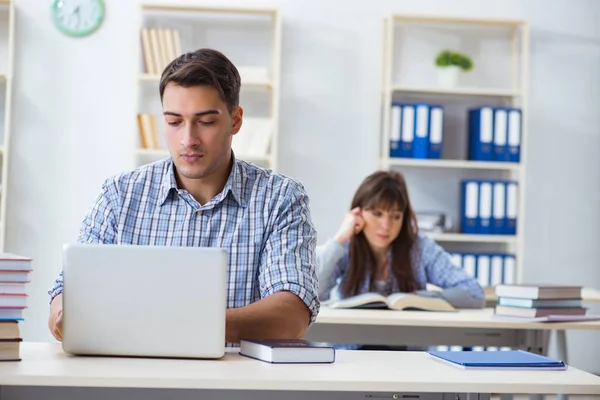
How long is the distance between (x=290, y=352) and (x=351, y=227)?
2.02 m

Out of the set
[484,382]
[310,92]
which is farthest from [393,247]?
[484,382]

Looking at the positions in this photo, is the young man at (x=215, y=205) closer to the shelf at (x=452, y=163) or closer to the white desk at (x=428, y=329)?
the white desk at (x=428, y=329)

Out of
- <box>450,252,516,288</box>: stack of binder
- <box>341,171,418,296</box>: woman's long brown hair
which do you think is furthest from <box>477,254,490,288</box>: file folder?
<box>341,171,418,296</box>: woman's long brown hair

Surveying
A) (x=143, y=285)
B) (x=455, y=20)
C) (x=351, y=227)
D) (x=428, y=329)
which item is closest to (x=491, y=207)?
(x=455, y=20)

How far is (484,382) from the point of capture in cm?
153

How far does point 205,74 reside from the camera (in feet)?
Answer: 6.38

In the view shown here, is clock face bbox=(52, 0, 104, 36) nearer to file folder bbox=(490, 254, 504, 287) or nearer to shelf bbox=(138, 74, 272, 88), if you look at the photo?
shelf bbox=(138, 74, 272, 88)

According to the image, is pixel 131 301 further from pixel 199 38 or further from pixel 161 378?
pixel 199 38

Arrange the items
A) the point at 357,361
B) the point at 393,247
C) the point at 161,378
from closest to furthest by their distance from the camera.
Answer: the point at 161,378 < the point at 357,361 < the point at 393,247

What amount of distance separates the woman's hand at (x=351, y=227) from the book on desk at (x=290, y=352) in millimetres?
1939

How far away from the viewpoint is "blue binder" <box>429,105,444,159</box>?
4785 mm

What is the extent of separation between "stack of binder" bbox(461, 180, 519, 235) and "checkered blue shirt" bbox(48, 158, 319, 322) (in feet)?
9.57

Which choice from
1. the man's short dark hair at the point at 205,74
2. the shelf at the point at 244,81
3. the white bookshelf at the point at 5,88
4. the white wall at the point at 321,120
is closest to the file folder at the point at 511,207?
the white wall at the point at 321,120

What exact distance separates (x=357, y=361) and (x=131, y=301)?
0.46 meters
